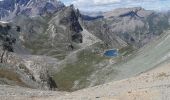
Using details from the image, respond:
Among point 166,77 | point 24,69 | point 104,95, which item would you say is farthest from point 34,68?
point 104,95

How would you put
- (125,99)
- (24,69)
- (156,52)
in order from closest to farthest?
(125,99), (24,69), (156,52)

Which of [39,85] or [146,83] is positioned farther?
[39,85]

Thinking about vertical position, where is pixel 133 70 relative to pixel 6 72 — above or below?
below

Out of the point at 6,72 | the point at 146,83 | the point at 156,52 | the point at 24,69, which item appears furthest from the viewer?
the point at 156,52

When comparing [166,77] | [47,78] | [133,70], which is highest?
[166,77]

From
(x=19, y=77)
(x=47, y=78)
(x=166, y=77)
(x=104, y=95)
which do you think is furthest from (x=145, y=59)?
(x=104, y=95)

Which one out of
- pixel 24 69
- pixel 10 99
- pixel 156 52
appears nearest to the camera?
pixel 10 99

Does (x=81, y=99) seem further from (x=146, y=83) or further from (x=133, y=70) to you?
(x=133, y=70)

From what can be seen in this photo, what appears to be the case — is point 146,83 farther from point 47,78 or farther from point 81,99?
point 47,78

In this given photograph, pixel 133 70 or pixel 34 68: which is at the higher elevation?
pixel 34 68
